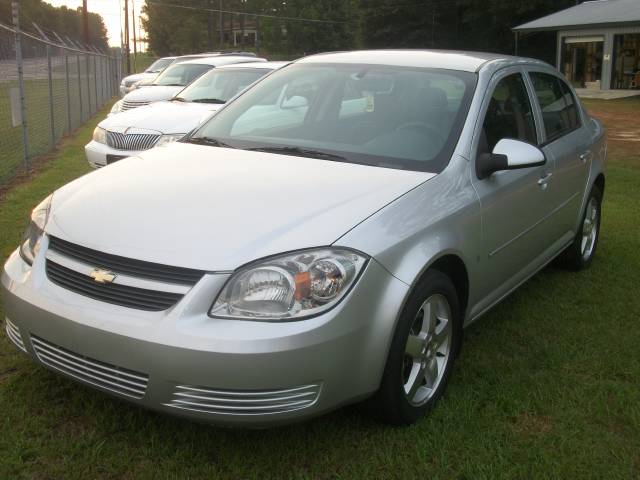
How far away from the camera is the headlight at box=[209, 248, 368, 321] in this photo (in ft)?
8.32

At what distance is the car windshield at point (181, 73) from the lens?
1318 centimetres

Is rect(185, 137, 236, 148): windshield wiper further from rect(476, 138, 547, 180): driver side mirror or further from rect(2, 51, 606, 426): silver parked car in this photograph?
rect(476, 138, 547, 180): driver side mirror

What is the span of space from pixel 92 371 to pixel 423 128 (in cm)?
204

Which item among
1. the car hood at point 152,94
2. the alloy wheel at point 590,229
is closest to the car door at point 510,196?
the alloy wheel at point 590,229

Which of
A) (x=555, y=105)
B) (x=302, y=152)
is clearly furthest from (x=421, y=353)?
(x=555, y=105)

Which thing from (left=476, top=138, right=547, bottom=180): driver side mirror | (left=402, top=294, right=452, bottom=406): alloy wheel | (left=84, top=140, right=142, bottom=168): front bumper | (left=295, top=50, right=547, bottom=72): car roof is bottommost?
(left=402, top=294, right=452, bottom=406): alloy wheel

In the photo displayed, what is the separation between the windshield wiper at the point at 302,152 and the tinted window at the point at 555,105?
1.70 m

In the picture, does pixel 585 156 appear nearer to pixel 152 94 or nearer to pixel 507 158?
pixel 507 158

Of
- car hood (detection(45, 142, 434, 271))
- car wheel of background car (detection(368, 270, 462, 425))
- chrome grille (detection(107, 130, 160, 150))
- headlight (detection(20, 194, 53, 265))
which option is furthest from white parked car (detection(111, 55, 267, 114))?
car wheel of background car (detection(368, 270, 462, 425))

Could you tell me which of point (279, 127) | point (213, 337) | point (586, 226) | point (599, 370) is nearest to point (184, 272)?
point (213, 337)

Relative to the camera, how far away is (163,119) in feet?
26.9

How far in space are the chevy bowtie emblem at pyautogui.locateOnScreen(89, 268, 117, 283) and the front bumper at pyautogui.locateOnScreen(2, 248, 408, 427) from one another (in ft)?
0.29

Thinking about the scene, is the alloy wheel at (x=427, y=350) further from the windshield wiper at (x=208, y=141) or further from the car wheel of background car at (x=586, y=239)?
the car wheel of background car at (x=586, y=239)

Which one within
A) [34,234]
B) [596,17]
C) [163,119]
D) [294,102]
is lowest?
[34,234]
